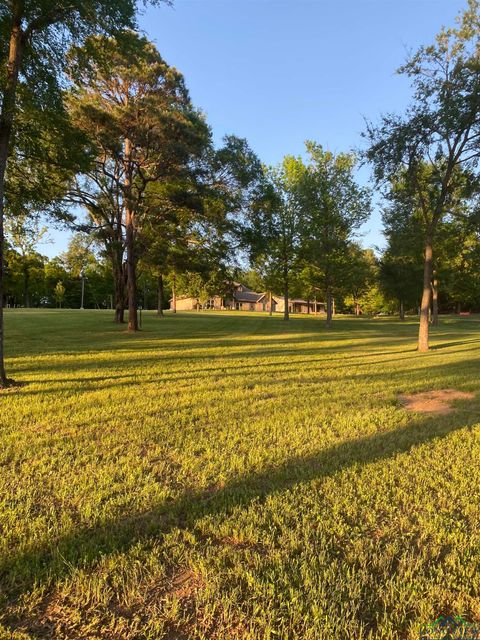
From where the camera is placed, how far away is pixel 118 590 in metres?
2.12

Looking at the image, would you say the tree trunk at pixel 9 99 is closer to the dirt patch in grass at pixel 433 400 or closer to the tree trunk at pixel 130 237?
the dirt patch in grass at pixel 433 400

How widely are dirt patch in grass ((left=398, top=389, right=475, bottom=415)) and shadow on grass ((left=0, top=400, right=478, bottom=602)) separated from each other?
142 centimetres

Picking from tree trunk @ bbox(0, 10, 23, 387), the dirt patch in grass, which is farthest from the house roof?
the dirt patch in grass

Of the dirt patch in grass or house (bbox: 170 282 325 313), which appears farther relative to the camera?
house (bbox: 170 282 325 313)

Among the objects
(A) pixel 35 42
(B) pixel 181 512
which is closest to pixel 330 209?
(A) pixel 35 42

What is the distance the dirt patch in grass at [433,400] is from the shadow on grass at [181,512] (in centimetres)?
142

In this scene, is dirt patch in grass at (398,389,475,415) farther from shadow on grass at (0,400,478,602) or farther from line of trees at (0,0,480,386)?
line of trees at (0,0,480,386)

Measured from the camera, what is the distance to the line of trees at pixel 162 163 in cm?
783

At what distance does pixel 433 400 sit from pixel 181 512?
5.32 metres

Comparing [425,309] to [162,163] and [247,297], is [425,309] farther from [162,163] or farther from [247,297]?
[247,297]

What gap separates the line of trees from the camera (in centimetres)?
783

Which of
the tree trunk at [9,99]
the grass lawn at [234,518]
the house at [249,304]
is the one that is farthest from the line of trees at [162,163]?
the house at [249,304]

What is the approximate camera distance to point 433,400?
655 cm

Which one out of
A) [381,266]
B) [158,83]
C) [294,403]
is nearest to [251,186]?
[158,83]
